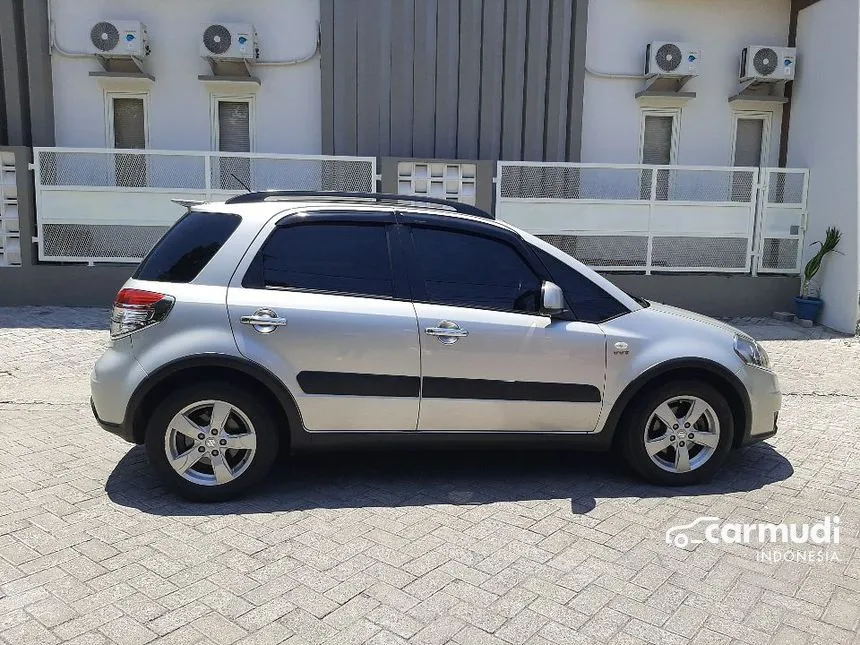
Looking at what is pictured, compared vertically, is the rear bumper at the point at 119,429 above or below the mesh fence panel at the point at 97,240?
below

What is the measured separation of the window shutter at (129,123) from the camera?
10.5m

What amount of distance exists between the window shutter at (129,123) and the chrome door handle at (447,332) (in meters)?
8.44

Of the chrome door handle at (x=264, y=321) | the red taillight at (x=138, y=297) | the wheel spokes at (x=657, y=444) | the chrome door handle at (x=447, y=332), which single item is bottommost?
the wheel spokes at (x=657, y=444)

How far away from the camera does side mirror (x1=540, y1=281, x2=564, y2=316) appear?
153 inches

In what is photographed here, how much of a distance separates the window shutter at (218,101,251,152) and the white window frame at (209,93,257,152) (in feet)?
0.13

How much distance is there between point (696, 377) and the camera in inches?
165

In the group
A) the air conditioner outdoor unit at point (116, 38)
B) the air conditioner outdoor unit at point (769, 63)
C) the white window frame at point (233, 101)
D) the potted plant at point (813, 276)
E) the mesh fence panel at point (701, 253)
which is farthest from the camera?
the white window frame at point (233, 101)

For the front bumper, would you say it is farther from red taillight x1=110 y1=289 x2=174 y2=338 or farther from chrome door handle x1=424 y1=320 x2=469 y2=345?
red taillight x1=110 y1=289 x2=174 y2=338

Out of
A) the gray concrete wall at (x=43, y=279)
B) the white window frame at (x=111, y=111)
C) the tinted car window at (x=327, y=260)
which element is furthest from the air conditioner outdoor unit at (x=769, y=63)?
the gray concrete wall at (x=43, y=279)

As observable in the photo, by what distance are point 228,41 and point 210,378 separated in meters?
7.62

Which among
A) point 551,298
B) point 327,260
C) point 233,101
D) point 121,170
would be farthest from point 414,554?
point 233,101

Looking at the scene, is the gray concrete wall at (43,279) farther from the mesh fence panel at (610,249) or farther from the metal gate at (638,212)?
the mesh fence panel at (610,249)

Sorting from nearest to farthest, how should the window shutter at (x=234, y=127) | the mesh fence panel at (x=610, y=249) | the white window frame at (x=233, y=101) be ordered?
the mesh fence panel at (x=610, y=249), the white window frame at (x=233, y=101), the window shutter at (x=234, y=127)

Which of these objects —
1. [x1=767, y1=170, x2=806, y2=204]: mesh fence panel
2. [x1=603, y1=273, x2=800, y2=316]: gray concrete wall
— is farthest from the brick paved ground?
[x1=767, y1=170, x2=806, y2=204]: mesh fence panel
